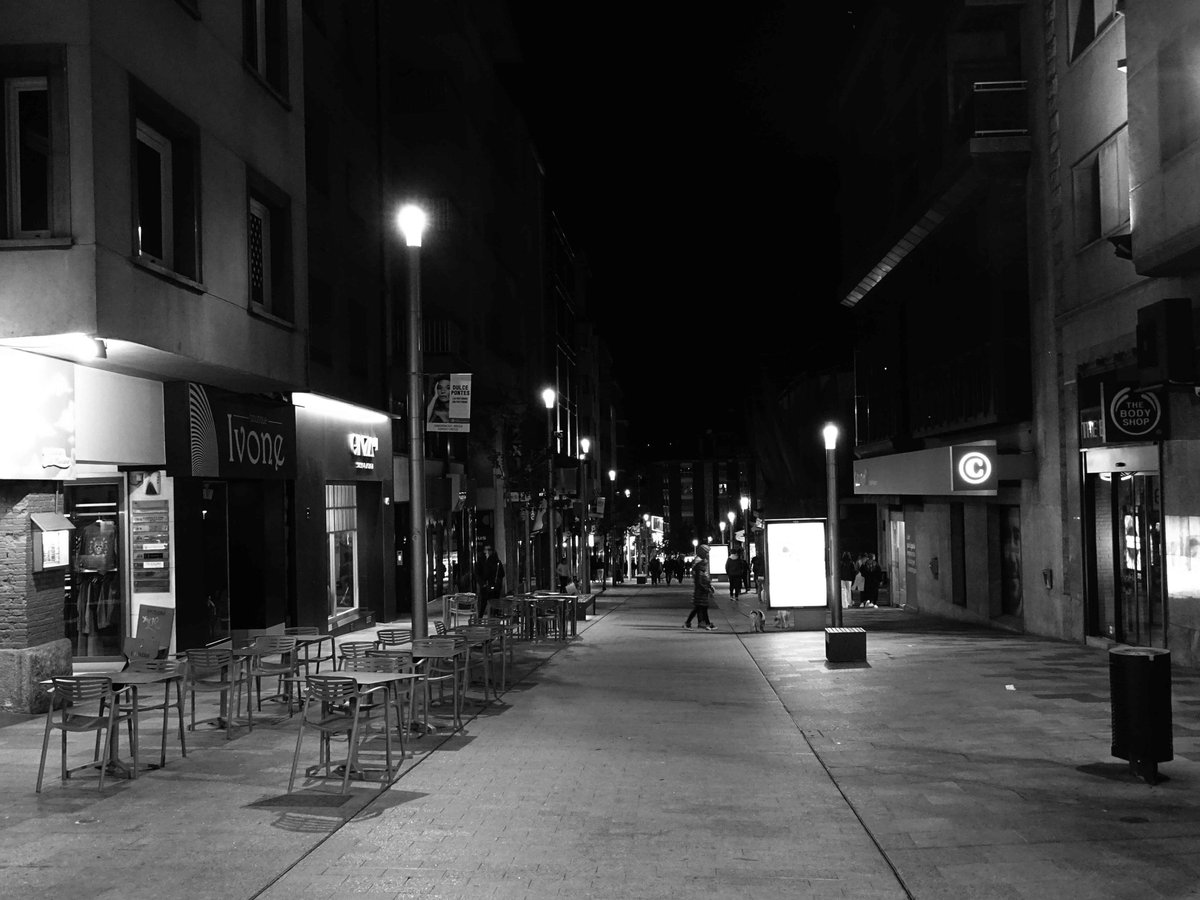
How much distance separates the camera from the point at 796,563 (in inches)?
1053

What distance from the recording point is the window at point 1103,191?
21406mm

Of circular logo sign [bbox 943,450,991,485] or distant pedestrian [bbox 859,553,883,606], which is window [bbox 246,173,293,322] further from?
distant pedestrian [bbox 859,553,883,606]

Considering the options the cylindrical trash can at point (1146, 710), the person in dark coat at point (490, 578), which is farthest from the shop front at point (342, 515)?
the cylindrical trash can at point (1146, 710)

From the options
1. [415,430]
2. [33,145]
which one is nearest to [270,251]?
[415,430]

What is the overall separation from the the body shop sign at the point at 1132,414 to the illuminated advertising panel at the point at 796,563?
8416 mm

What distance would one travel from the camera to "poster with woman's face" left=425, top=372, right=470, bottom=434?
20016 mm

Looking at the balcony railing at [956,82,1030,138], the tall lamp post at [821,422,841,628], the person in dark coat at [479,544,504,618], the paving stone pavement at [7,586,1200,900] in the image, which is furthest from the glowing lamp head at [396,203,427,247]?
the balcony railing at [956,82,1030,138]

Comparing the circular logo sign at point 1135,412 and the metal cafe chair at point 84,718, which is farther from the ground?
the circular logo sign at point 1135,412

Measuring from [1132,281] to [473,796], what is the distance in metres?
15.5

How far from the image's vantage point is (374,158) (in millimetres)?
28969

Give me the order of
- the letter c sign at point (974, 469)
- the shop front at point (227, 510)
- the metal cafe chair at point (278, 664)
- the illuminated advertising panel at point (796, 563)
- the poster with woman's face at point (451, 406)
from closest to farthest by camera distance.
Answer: the metal cafe chair at point (278, 664) < the shop front at point (227, 510) < the poster with woman's face at point (451, 406) < the letter c sign at point (974, 469) < the illuminated advertising panel at point (796, 563)

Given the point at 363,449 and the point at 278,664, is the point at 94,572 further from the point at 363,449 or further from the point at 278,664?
the point at 363,449

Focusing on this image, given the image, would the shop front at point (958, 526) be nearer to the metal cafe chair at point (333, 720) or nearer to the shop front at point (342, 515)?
the shop front at point (342, 515)

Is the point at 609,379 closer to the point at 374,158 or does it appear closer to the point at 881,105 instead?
the point at 881,105
